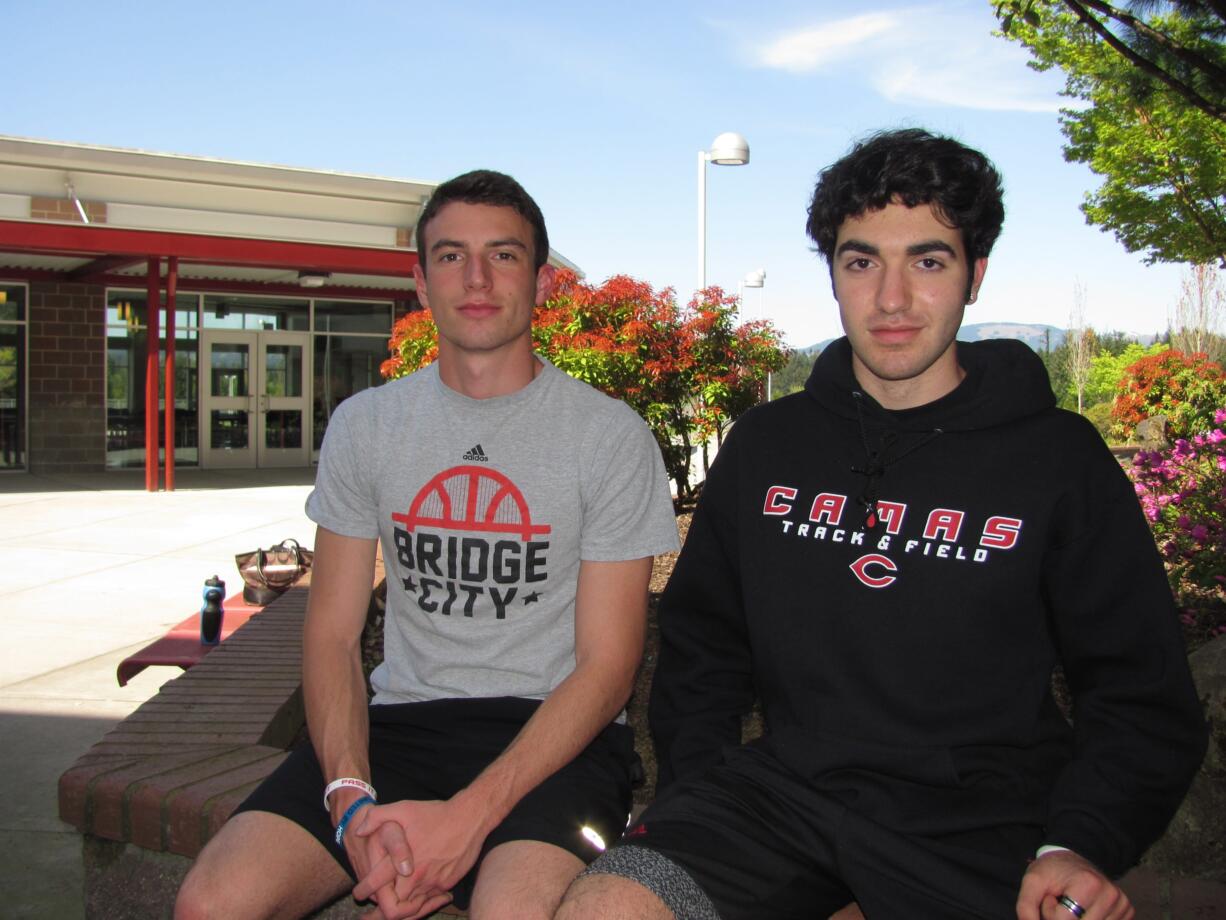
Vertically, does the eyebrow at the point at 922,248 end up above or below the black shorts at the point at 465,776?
above

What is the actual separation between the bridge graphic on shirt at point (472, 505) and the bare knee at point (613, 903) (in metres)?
0.83

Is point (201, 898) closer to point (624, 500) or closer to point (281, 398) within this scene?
point (624, 500)

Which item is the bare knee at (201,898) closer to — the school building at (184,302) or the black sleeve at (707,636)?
the black sleeve at (707,636)

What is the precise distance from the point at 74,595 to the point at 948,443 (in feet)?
23.3

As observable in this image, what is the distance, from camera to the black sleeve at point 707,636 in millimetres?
2279

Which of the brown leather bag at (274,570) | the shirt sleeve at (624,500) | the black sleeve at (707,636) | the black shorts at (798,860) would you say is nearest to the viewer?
the black shorts at (798,860)

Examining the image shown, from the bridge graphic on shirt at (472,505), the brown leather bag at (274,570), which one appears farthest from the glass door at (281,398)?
the bridge graphic on shirt at (472,505)

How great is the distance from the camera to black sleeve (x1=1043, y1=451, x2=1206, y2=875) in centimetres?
184

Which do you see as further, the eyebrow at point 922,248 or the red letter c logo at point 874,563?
the eyebrow at point 922,248

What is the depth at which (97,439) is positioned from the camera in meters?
17.9

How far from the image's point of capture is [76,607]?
7242 millimetres

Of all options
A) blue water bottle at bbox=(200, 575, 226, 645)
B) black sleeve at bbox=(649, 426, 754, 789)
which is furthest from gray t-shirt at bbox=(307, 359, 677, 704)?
blue water bottle at bbox=(200, 575, 226, 645)

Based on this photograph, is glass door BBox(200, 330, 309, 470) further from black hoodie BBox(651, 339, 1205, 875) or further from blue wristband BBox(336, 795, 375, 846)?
black hoodie BBox(651, 339, 1205, 875)

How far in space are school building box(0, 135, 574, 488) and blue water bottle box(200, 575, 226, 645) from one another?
35.8 ft
